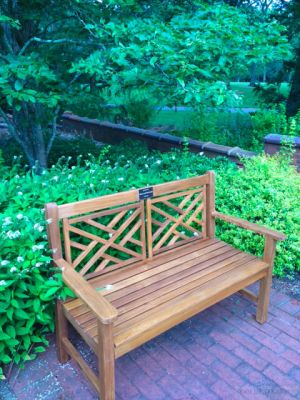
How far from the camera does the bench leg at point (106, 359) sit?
1710 mm

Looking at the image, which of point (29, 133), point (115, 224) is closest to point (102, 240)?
point (115, 224)

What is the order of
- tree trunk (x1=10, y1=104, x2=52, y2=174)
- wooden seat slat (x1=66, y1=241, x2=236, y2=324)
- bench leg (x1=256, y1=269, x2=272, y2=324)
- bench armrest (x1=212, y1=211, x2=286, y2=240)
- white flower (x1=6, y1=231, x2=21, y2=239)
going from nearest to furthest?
white flower (x1=6, y1=231, x2=21, y2=239)
wooden seat slat (x1=66, y1=241, x2=236, y2=324)
bench armrest (x1=212, y1=211, x2=286, y2=240)
bench leg (x1=256, y1=269, x2=272, y2=324)
tree trunk (x1=10, y1=104, x2=52, y2=174)

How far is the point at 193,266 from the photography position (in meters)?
2.65

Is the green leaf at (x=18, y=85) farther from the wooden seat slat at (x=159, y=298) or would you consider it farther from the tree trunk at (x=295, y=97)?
the tree trunk at (x=295, y=97)

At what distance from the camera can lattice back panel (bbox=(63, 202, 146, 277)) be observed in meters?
2.34

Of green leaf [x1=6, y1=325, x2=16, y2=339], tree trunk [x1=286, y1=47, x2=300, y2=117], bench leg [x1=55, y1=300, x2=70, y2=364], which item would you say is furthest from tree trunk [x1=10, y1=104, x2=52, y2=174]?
tree trunk [x1=286, y1=47, x2=300, y2=117]

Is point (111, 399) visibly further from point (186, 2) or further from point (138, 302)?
point (186, 2)

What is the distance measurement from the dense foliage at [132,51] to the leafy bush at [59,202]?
73 cm

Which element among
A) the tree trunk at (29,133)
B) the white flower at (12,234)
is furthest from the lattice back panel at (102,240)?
the tree trunk at (29,133)

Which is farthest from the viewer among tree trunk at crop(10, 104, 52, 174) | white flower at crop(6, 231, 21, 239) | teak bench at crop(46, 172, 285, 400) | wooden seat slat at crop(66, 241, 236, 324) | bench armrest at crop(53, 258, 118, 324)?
tree trunk at crop(10, 104, 52, 174)

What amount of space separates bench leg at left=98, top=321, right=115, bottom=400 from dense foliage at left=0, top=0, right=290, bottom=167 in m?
1.66

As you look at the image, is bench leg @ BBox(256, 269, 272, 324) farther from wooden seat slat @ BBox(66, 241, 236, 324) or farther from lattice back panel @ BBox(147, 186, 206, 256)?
lattice back panel @ BBox(147, 186, 206, 256)

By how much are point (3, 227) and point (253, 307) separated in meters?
2.20

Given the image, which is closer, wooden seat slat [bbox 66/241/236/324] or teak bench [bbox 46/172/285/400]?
teak bench [bbox 46/172/285/400]
